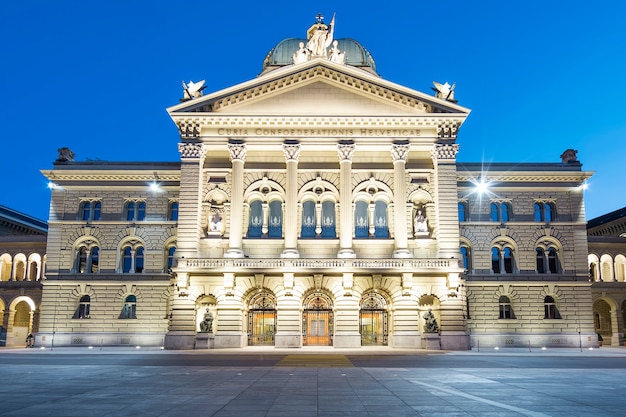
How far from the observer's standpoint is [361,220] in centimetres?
5300

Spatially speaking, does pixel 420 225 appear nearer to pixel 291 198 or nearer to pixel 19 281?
pixel 291 198

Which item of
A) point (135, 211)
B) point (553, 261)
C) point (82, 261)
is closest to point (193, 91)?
point (135, 211)

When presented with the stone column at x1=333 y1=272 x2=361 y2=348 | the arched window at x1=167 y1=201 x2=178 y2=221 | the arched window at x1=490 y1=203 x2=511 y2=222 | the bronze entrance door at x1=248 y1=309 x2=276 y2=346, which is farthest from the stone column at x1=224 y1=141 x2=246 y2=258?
the arched window at x1=490 y1=203 x2=511 y2=222

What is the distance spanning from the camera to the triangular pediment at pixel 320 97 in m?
51.3

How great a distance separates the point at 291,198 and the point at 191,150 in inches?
378

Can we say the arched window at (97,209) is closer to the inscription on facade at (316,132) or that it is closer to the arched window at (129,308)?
the arched window at (129,308)

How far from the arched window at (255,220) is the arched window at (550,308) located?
2766 cm

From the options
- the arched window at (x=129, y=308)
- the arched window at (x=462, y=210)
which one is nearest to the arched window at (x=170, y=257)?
the arched window at (x=129, y=308)

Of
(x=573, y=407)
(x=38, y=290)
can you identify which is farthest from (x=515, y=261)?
(x=38, y=290)

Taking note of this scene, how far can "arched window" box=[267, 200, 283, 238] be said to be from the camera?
173 ft

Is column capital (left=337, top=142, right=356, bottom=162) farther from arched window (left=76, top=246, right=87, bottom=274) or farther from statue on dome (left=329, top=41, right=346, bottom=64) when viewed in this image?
arched window (left=76, top=246, right=87, bottom=274)

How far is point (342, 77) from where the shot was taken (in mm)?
51938

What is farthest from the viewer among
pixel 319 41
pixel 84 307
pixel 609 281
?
pixel 609 281

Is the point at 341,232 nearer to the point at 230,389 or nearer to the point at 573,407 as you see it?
the point at 230,389
